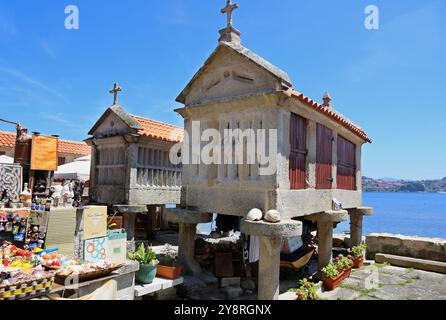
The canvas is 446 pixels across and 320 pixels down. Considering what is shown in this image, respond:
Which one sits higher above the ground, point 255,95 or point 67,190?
point 255,95

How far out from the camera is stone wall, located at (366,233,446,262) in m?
11.4

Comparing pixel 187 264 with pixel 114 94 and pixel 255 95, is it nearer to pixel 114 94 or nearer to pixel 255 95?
pixel 255 95

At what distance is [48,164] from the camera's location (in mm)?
10555

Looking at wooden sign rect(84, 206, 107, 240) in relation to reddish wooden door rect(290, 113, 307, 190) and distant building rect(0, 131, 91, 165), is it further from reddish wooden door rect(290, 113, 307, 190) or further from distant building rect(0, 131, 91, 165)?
distant building rect(0, 131, 91, 165)

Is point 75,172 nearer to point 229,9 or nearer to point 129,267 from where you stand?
point 129,267

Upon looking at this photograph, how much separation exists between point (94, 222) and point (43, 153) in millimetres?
5733

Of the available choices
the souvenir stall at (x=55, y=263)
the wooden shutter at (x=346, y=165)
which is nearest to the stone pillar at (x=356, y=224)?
the wooden shutter at (x=346, y=165)

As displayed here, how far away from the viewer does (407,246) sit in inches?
473

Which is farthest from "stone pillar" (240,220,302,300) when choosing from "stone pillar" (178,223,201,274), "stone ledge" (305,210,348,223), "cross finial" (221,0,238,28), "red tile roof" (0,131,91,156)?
"red tile roof" (0,131,91,156)

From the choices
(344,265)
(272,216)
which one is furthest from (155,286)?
(344,265)

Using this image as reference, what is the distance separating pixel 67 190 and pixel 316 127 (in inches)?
373

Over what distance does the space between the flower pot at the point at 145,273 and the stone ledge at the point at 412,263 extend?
371 inches

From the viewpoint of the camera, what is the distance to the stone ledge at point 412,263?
35.3ft
